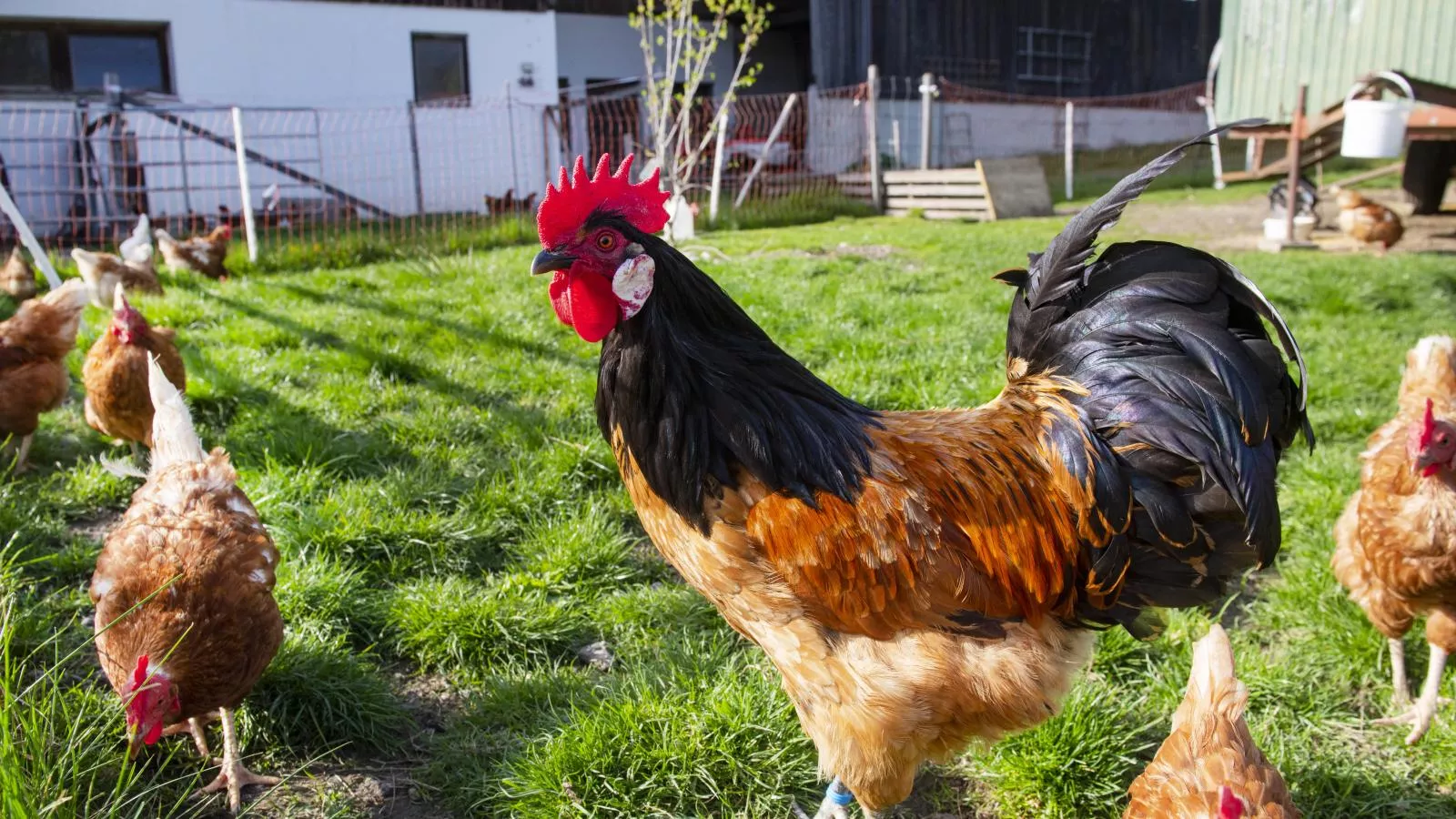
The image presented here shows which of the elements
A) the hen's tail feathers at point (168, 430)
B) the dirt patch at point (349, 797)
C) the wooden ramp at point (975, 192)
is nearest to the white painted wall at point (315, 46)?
the wooden ramp at point (975, 192)

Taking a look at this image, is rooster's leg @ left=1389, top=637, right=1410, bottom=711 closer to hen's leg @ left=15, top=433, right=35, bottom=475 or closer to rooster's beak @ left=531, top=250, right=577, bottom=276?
rooster's beak @ left=531, top=250, right=577, bottom=276

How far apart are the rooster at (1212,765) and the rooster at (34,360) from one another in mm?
5077

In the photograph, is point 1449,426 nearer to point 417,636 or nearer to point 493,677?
point 493,677

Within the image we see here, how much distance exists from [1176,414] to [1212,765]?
85 cm

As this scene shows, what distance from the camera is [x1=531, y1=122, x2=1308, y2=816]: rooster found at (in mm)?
2330

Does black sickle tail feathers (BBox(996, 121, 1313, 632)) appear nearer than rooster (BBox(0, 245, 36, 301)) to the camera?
Yes

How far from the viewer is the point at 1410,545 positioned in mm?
2965

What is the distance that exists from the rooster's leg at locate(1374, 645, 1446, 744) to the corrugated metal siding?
11589 millimetres

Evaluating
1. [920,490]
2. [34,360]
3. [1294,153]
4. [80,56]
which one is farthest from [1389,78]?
[80,56]

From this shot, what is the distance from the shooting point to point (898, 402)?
5.36 m

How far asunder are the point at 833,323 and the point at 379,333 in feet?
10.7

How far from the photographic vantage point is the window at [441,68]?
1631 centimetres

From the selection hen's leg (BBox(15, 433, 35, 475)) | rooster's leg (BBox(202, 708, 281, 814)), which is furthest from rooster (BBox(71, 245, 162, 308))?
rooster's leg (BBox(202, 708, 281, 814))

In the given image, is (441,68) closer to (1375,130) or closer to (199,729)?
(1375,130)
